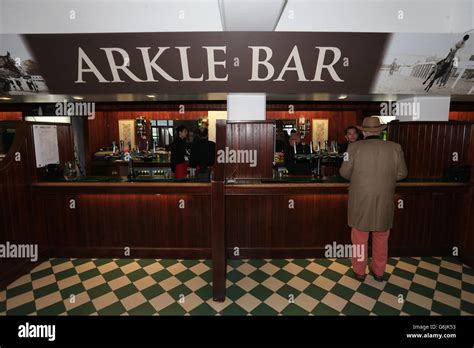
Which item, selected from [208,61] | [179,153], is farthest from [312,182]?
[179,153]

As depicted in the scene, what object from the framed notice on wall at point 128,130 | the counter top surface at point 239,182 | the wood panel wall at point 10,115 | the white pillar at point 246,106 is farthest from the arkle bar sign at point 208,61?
the wood panel wall at point 10,115

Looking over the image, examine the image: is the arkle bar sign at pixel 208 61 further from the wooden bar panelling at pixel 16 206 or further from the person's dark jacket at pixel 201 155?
the person's dark jacket at pixel 201 155

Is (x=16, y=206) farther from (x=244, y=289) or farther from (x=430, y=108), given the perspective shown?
→ (x=430, y=108)

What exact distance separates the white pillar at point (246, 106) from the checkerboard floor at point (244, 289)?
7.11 ft

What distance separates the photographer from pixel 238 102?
405cm

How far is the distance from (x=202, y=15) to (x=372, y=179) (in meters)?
2.84

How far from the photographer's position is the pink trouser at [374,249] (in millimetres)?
3180

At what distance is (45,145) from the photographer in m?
3.91

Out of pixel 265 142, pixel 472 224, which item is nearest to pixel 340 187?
pixel 265 142

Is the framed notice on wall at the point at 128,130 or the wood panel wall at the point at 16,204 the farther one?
the framed notice on wall at the point at 128,130

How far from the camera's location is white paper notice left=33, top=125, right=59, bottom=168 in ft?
12.4

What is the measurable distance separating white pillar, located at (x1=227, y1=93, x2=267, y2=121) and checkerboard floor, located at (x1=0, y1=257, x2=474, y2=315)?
217 cm

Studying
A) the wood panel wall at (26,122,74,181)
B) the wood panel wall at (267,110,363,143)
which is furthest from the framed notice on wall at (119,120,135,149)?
the wood panel wall at (267,110,363,143)
